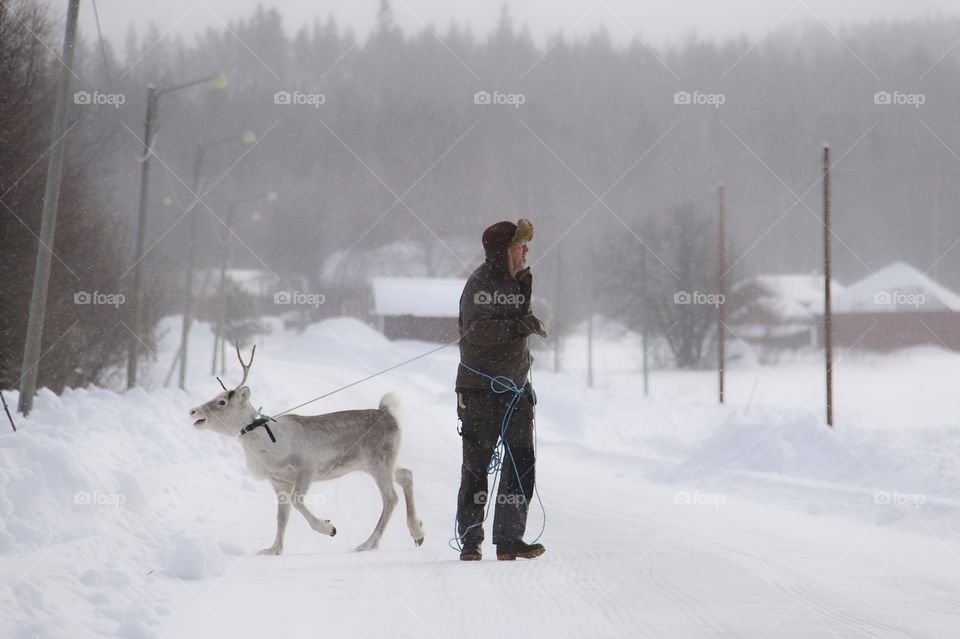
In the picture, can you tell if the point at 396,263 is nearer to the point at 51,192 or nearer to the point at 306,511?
the point at 51,192

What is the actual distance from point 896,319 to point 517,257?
6462 cm

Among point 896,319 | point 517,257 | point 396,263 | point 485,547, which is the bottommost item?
point 485,547

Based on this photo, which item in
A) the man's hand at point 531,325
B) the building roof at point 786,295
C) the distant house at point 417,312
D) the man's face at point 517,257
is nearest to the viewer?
the man's hand at point 531,325

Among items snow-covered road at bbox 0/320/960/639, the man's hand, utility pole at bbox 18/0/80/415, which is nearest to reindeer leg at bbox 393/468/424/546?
snow-covered road at bbox 0/320/960/639

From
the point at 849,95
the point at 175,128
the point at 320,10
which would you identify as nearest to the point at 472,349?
the point at 175,128

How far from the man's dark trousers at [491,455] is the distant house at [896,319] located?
59572mm

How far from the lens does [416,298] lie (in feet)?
224

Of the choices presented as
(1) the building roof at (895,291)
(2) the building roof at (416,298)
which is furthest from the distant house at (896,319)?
(2) the building roof at (416,298)

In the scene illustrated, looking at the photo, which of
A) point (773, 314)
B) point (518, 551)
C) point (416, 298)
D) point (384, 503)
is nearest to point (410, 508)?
point (384, 503)

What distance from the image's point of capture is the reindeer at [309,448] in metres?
7.47

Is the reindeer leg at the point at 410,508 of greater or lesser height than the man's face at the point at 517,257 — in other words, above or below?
below

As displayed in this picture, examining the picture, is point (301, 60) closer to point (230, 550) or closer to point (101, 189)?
point (101, 189)

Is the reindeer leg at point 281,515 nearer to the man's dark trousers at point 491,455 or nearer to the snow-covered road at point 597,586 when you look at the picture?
the snow-covered road at point 597,586

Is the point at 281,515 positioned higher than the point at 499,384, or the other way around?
the point at 499,384
